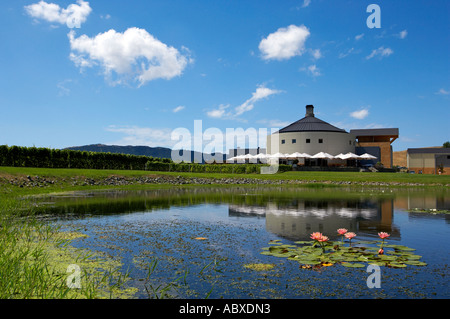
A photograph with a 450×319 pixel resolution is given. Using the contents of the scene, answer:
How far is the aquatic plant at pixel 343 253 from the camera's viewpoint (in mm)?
6285

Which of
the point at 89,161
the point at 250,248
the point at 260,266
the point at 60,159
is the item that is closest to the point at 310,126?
the point at 89,161

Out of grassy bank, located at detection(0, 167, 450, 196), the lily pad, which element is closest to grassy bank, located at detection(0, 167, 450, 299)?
grassy bank, located at detection(0, 167, 450, 196)

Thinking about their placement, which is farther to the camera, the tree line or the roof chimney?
the roof chimney

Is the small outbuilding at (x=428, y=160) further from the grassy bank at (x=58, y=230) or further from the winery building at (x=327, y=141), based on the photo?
the grassy bank at (x=58, y=230)

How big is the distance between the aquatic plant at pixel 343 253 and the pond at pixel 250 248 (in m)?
0.13

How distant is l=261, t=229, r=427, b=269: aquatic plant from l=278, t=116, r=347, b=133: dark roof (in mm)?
55453

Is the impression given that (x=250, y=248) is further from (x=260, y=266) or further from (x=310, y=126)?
(x=310, y=126)

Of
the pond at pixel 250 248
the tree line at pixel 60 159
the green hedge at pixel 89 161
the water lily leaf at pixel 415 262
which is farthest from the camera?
the green hedge at pixel 89 161

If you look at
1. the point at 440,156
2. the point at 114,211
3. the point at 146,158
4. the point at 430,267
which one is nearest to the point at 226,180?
the point at 146,158

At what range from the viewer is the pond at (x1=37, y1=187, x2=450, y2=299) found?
4.98m

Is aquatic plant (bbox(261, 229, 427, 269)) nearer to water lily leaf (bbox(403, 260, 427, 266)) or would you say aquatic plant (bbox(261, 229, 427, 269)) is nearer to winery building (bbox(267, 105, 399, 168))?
water lily leaf (bbox(403, 260, 427, 266))

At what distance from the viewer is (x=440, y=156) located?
6131 centimetres

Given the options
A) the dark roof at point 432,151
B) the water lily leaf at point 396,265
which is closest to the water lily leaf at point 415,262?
the water lily leaf at point 396,265

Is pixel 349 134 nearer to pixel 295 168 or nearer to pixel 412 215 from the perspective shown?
pixel 295 168
